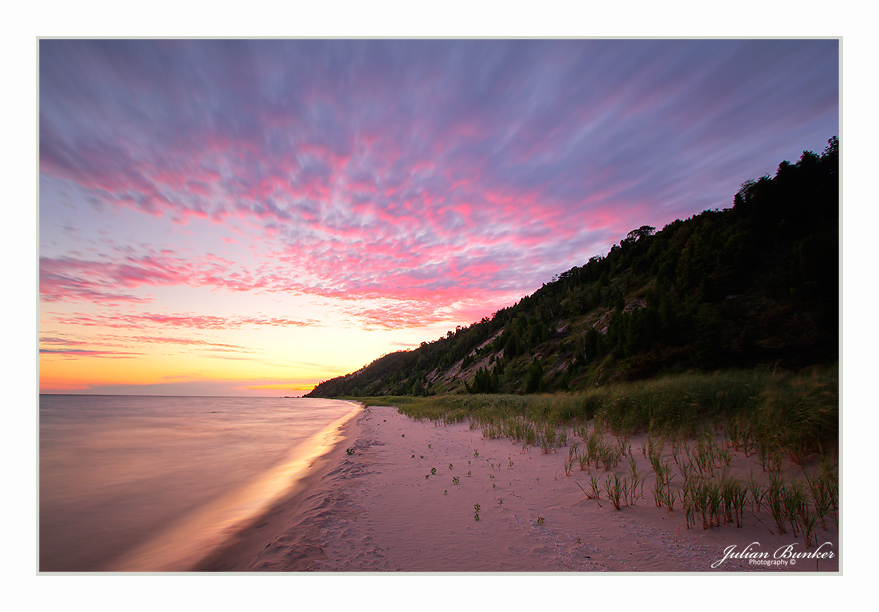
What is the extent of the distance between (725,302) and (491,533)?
47.7 meters

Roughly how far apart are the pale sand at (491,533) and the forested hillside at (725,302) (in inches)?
167

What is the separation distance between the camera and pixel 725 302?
39.7 metres

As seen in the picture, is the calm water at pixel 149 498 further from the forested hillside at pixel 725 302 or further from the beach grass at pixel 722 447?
the forested hillside at pixel 725 302

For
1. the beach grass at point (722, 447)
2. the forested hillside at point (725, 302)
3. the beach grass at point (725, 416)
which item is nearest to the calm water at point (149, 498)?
the beach grass at point (722, 447)

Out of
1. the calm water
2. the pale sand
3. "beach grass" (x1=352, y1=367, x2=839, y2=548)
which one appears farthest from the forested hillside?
the calm water

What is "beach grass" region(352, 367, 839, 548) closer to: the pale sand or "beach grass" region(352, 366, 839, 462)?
"beach grass" region(352, 366, 839, 462)

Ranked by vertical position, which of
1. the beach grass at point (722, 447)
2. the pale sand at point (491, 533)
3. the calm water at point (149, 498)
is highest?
the beach grass at point (722, 447)

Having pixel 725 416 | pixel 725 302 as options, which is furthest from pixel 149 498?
pixel 725 302

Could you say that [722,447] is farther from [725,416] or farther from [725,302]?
[725,302]

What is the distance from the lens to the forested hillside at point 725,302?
10.7m
